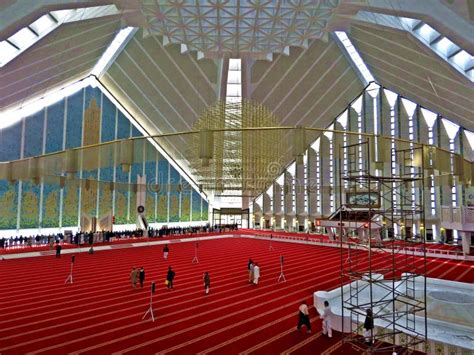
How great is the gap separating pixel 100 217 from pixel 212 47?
12.6m

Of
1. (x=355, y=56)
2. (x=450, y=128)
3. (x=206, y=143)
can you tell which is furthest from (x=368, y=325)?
(x=450, y=128)

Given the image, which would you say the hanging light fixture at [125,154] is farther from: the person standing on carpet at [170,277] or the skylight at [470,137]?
the skylight at [470,137]

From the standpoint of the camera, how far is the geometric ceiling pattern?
12.7 meters

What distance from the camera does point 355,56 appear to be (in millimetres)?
20719

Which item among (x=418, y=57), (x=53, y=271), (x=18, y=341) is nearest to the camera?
(x=18, y=341)

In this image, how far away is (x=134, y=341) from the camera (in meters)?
5.95

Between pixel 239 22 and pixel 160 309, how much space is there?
11.6 metres

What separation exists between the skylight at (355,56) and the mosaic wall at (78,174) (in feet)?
47.5

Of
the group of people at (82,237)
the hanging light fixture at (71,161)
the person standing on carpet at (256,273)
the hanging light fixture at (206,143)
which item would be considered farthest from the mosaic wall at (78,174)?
the hanging light fixture at (206,143)

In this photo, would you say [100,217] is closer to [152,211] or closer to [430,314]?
[152,211]

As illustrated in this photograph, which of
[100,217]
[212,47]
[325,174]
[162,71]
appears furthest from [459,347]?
[325,174]

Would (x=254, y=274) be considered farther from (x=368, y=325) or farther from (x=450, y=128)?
(x=450, y=128)

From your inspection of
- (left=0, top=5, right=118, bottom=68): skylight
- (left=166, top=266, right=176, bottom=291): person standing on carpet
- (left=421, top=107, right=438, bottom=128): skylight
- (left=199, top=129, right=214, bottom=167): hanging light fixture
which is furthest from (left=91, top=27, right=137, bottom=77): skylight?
(left=421, top=107, right=438, bottom=128): skylight

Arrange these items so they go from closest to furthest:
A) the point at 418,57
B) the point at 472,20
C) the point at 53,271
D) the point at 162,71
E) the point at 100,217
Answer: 1. the point at 472,20
2. the point at 53,271
3. the point at 418,57
4. the point at 162,71
5. the point at 100,217
